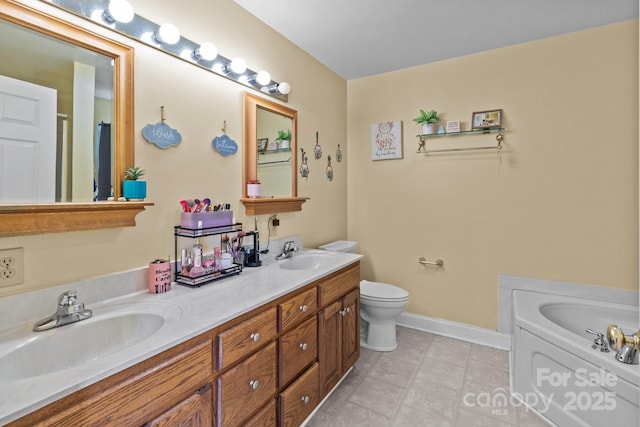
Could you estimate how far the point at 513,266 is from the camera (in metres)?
2.47

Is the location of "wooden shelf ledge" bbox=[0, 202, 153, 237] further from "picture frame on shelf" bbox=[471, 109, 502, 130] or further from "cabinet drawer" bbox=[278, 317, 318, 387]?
"picture frame on shelf" bbox=[471, 109, 502, 130]

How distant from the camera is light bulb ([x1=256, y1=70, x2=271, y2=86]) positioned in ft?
6.38

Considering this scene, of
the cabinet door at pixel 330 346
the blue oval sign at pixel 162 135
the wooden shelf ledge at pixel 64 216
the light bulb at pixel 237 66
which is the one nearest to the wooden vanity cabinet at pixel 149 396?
the wooden shelf ledge at pixel 64 216

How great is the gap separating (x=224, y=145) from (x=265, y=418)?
4.50ft

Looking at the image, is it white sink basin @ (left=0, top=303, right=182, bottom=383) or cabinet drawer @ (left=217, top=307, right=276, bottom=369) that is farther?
cabinet drawer @ (left=217, top=307, right=276, bottom=369)

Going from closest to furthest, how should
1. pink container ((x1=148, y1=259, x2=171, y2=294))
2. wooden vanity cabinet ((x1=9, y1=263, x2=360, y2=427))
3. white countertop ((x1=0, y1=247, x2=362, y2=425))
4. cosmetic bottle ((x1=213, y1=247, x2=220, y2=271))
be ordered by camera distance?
white countertop ((x1=0, y1=247, x2=362, y2=425)), wooden vanity cabinet ((x1=9, y1=263, x2=360, y2=427)), pink container ((x1=148, y1=259, x2=171, y2=294)), cosmetic bottle ((x1=213, y1=247, x2=220, y2=271))

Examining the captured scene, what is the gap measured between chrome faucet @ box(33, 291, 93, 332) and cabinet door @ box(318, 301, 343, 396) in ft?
3.44

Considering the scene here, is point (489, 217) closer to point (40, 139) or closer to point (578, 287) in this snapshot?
point (578, 287)

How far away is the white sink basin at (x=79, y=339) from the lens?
0.90 metres

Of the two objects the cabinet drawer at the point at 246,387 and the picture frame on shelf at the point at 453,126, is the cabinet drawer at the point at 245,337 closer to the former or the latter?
the cabinet drawer at the point at 246,387

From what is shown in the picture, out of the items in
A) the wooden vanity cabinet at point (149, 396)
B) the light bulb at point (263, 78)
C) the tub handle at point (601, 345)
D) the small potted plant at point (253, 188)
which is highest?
the light bulb at point (263, 78)

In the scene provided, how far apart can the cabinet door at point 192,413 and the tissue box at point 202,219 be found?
731 millimetres

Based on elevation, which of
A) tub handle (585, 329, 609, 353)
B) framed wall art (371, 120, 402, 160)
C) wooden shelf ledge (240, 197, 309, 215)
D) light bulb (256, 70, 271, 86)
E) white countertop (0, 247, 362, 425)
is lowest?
tub handle (585, 329, 609, 353)

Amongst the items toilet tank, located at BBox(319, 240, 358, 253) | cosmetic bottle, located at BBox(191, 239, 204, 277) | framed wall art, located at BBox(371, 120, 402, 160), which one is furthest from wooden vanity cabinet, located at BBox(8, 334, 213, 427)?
framed wall art, located at BBox(371, 120, 402, 160)
